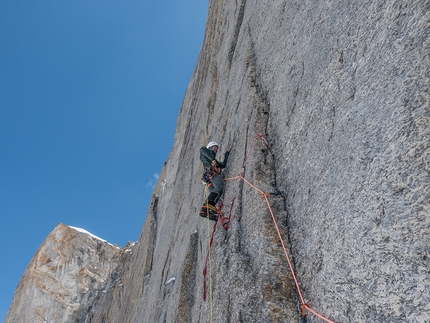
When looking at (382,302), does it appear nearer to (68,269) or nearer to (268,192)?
(268,192)

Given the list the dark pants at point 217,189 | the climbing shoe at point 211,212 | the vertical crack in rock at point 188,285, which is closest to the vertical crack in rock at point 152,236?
the vertical crack in rock at point 188,285

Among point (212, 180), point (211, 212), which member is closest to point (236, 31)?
point (212, 180)

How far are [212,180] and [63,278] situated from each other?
90.4ft

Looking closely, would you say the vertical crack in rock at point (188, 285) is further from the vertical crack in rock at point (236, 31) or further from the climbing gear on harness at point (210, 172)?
the vertical crack in rock at point (236, 31)

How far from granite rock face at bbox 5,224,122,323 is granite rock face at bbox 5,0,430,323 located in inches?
976

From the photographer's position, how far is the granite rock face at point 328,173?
293cm

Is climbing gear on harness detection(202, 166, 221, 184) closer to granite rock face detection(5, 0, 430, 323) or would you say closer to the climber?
the climber

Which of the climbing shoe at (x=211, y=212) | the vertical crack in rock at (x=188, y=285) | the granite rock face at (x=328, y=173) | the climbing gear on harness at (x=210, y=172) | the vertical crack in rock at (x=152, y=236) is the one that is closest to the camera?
the granite rock face at (x=328, y=173)

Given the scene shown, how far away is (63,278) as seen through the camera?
30.4 meters

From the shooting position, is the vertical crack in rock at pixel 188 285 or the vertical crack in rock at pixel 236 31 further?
the vertical crack in rock at pixel 236 31

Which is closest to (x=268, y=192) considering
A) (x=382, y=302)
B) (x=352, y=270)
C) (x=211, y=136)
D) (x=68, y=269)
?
(x=352, y=270)

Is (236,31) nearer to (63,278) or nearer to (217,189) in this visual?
(217,189)

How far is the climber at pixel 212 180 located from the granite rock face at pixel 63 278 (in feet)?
75.3

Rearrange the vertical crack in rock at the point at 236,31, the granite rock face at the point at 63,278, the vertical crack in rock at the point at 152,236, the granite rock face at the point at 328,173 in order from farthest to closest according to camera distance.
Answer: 1. the granite rock face at the point at 63,278
2. the vertical crack in rock at the point at 152,236
3. the vertical crack in rock at the point at 236,31
4. the granite rock face at the point at 328,173
